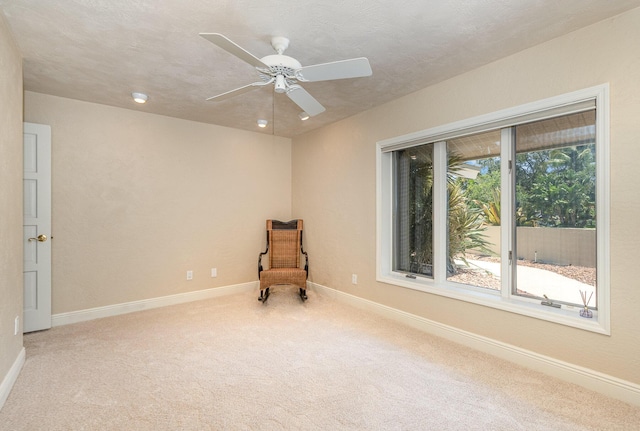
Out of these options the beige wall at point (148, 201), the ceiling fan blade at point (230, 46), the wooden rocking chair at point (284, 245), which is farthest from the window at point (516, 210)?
the beige wall at point (148, 201)

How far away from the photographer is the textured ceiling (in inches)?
73.5

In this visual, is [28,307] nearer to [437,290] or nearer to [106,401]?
[106,401]

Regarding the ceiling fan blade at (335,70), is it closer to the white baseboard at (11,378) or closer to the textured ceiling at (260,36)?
the textured ceiling at (260,36)

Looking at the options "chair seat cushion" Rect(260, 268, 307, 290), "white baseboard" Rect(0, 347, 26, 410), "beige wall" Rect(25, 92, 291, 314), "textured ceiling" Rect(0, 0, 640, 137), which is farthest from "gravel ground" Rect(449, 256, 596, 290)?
"white baseboard" Rect(0, 347, 26, 410)

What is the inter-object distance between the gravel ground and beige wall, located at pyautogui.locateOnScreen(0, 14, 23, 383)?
3.62 meters

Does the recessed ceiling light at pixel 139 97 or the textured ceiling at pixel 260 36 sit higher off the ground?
the textured ceiling at pixel 260 36

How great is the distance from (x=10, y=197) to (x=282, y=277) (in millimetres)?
2703

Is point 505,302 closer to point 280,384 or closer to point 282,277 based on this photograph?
point 280,384

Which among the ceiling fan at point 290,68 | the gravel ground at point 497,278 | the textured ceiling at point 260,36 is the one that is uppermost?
the textured ceiling at point 260,36

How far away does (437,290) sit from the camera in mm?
3008

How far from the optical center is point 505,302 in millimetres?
2553

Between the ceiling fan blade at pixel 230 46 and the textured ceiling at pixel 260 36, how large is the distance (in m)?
0.31

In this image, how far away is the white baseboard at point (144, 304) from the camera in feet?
11.0

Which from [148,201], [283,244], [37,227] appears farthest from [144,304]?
[283,244]
